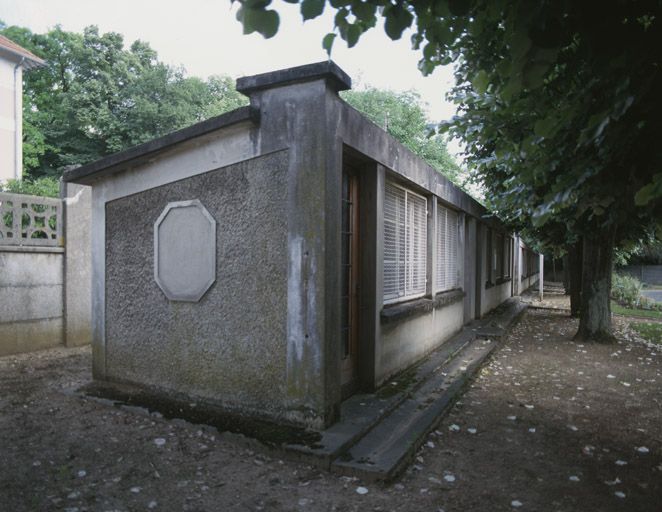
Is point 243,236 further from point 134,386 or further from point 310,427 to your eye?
point 134,386

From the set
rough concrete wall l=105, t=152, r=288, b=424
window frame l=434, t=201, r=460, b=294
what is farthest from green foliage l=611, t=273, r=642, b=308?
rough concrete wall l=105, t=152, r=288, b=424

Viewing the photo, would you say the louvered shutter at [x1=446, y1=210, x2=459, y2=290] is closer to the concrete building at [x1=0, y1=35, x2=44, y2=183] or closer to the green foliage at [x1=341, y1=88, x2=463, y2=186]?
the concrete building at [x1=0, y1=35, x2=44, y2=183]

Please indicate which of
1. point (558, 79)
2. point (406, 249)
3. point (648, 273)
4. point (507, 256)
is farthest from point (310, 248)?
point (648, 273)

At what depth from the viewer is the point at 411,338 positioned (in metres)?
7.07

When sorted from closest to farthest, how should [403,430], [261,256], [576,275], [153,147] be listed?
[403,430] < [261,256] < [153,147] < [576,275]

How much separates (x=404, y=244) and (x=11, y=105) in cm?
2085

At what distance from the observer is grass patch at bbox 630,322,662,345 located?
1085 centimetres

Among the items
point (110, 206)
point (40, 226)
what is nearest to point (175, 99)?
point (40, 226)

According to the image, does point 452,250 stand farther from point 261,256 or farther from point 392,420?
point 261,256

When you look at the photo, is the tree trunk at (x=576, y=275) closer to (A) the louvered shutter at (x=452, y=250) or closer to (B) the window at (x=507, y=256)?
(B) the window at (x=507, y=256)

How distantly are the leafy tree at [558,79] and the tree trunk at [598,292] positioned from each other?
16.3 feet

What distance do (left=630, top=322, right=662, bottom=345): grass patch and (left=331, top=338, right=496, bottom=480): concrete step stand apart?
20.7ft

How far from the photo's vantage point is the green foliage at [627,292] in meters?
19.3

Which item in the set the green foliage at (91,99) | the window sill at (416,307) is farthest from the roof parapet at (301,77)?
the green foliage at (91,99)
